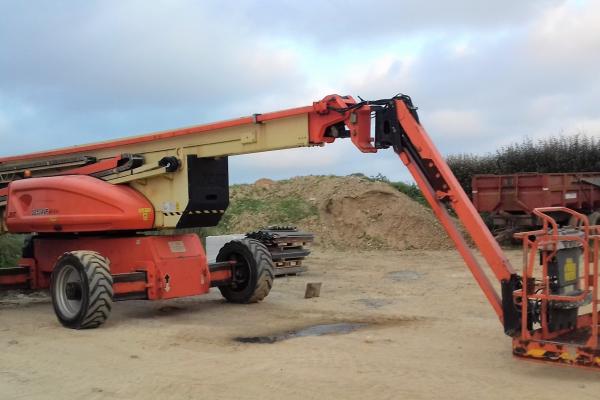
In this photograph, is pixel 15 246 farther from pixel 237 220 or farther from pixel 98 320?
pixel 237 220

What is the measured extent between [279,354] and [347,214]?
57.5 feet

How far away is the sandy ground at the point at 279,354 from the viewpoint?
634cm

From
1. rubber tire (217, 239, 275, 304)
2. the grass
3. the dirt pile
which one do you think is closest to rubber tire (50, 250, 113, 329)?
rubber tire (217, 239, 275, 304)

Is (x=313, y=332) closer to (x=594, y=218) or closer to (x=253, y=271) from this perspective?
(x=253, y=271)

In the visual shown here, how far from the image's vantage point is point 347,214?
25.1 m

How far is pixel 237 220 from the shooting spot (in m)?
26.3

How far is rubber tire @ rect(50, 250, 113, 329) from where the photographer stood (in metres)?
9.38

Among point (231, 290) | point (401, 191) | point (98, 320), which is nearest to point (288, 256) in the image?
point (231, 290)

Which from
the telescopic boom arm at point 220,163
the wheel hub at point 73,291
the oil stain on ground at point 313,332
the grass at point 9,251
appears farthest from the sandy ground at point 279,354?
the grass at point 9,251

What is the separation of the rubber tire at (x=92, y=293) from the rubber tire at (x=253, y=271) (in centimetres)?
261

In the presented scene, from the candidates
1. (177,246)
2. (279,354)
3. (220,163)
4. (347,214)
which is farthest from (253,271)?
(347,214)

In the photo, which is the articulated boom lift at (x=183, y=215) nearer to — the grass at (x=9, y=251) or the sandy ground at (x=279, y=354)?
the sandy ground at (x=279, y=354)

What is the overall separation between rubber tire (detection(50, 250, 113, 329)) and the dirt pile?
14.6 meters

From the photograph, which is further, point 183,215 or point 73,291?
point 183,215
